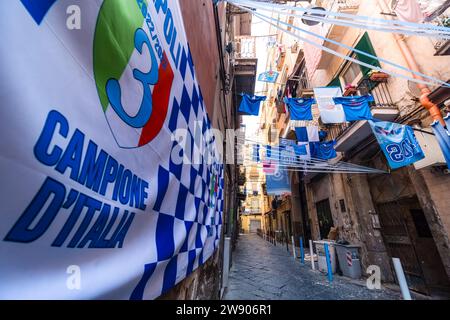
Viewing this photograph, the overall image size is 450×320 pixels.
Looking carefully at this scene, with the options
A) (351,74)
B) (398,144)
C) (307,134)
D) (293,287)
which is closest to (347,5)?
(351,74)

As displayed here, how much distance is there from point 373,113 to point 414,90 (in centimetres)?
110

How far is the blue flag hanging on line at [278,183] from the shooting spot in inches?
493

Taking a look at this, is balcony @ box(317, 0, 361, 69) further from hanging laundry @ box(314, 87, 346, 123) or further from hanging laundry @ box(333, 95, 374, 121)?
hanging laundry @ box(333, 95, 374, 121)

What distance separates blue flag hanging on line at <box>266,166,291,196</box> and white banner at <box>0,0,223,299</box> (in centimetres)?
1162

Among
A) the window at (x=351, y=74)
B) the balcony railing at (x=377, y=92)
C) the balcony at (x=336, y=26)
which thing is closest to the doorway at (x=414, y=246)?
the balcony railing at (x=377, y=92)

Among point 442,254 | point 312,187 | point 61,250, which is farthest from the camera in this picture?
point 312,187

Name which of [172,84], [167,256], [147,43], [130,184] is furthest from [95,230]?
[172,84]

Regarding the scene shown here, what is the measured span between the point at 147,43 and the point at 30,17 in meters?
0.79

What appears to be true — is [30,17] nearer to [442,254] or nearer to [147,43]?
[147,43]

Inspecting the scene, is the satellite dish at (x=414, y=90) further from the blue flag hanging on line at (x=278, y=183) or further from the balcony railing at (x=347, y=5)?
the blue flag hanging on line at (x=278, y=183)

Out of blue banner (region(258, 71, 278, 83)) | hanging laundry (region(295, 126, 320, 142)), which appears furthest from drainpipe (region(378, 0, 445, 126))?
blue banner (region(258, 71, 278, 83))

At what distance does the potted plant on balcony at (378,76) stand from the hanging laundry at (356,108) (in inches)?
41.1

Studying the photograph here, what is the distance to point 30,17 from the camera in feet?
1.94

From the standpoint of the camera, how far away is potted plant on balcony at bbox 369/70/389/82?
674 centimetres
